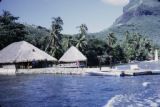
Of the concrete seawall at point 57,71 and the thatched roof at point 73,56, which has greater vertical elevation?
the thatched roof at point 73,56

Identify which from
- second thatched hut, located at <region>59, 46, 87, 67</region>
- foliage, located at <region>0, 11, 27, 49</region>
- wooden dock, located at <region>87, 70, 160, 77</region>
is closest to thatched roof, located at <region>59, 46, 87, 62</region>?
second thatched hut, located at <region>59, 46, 87, 67</region>

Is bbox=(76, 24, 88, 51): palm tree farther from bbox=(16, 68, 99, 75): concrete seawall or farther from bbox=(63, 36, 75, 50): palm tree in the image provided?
bbox=(16, 68, 99, 75): concrete seawall

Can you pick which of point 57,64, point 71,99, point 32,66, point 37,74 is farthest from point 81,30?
point 71,99

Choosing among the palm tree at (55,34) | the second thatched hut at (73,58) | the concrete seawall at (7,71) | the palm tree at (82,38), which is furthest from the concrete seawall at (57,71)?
the palm tree at (82,38)

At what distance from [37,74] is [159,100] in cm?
3494

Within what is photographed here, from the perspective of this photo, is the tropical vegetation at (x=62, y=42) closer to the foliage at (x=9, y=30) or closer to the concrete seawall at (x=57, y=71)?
the foliage at (x=9, y=30)

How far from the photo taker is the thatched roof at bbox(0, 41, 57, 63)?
61.8m

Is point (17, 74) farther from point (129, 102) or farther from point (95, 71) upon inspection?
point (129, 102)

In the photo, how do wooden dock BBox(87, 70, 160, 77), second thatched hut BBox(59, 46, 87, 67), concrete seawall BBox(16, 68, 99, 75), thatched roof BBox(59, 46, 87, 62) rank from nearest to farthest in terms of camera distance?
wooden dock BBox(87, 70, 160, 77) < concrete seawall BBox(16, 68, 99, 75) < thatched roof BBox(59, 46, 87, 62) < second thatched hut BBox(59, 46, 87, 67)

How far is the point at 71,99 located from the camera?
2859cm

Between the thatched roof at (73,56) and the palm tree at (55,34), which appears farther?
the palm tree at (55,34)

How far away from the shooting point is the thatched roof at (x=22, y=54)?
61.8 meters

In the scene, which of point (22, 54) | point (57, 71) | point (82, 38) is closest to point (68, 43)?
point (82, 38)

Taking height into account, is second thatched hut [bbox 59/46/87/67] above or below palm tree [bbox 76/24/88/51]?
below
